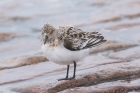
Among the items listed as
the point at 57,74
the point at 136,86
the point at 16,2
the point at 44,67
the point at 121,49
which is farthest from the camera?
the point at 16,2

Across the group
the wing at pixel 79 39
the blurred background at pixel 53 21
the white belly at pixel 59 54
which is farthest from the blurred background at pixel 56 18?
the white belly at pixel 59 54

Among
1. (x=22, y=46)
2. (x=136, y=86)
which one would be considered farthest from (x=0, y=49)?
(x=136, y=86)

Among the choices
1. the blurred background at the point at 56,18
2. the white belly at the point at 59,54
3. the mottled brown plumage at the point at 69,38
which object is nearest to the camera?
the white belly at the point at 59,54

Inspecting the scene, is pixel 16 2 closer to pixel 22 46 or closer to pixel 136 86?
pixel 22 46

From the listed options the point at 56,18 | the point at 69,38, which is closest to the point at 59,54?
the point at 69,38

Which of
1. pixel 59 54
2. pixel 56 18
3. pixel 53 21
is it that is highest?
pixel 56 18

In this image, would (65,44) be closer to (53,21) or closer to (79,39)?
(79,39)

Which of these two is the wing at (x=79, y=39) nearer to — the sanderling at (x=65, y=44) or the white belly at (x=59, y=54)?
the sanderling at (x=65, y=44)

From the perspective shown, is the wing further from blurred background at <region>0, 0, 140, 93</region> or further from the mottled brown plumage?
blurred background at <region>0, 0, 140, 93</region>
